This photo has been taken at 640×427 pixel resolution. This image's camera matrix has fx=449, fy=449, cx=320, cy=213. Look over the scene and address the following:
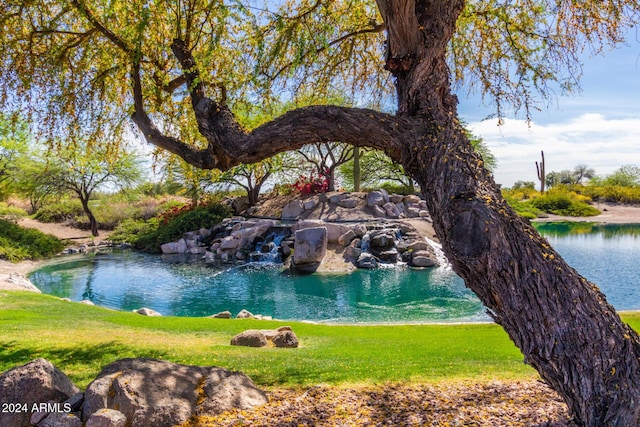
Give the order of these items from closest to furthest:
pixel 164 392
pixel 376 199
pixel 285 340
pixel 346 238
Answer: pixel 164 392 → pixel 285 340 → pixel 346 238 → pixel 376 199

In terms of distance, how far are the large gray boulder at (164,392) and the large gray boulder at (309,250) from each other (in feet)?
44.4

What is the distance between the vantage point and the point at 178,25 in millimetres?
5270

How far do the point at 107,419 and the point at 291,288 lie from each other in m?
11.8

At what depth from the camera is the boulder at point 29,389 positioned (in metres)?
3.46

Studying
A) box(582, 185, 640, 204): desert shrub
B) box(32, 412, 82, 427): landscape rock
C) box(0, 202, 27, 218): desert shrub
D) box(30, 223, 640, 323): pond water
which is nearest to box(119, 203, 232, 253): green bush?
box(30, 223, 640, 323): pond water

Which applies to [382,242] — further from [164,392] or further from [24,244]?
[24,244]

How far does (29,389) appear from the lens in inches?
139

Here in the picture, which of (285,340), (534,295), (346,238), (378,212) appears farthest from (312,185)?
(534,295)

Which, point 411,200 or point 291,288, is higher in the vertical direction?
point 411,200

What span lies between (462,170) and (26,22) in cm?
649

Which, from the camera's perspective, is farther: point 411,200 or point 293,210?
point 293,210

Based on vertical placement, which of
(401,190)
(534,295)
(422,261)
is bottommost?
(422,261)

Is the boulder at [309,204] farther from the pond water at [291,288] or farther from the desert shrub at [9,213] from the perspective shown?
the desert shrub at [9,213]

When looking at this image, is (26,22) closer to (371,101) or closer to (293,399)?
(371,101)
